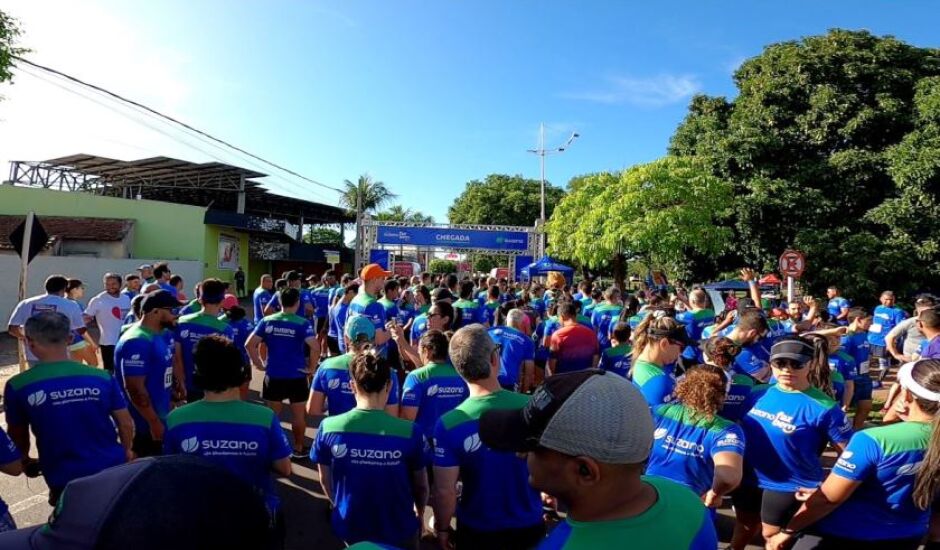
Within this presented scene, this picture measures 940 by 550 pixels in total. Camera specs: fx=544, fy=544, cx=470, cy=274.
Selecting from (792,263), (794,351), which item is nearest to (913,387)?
(794,351)

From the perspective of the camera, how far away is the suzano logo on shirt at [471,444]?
2.88 m

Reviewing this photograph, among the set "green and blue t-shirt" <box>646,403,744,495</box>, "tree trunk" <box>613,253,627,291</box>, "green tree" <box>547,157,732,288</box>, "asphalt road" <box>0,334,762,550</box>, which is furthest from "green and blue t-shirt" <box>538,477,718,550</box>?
"tree trunk" <box>613,253,627,291</box>

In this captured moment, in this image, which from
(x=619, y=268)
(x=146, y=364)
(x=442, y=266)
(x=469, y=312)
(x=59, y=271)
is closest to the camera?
(x=146, y=364)

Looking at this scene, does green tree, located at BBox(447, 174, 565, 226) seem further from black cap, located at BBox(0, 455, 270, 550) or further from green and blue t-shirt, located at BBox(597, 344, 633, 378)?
black cap, located at BBox(0, 455, 270, 550)

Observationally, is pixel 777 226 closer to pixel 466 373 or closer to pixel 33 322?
pixel 466 373

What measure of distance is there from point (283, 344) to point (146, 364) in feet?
5.85

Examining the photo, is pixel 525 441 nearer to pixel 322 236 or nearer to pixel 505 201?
pixel 505 201

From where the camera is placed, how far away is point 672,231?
1791cm

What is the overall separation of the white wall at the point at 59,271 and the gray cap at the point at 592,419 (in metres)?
19.7

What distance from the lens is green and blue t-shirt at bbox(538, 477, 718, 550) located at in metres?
1.28

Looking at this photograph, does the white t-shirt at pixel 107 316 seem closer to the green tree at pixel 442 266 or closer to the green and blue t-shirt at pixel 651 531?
the green and blue t-shirt at pixel 651 531

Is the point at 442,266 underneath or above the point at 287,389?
above

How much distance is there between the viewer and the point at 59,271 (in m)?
19.4

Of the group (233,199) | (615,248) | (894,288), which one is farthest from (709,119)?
(233,199)
